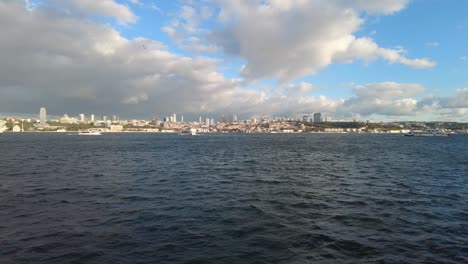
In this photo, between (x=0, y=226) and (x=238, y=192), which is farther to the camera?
(x=238, y=192)

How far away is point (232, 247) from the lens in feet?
40.1

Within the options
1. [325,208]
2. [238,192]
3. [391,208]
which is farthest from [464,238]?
[238,192]

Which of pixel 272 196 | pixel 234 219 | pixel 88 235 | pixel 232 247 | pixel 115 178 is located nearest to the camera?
pixel 232 247

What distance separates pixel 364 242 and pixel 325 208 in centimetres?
602

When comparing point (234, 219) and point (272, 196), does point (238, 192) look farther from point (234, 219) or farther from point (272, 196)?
point (234, 219)

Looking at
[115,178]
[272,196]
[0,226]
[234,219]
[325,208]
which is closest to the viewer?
[0,226]

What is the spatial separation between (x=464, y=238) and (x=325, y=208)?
695cm

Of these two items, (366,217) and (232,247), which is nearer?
(232,247)

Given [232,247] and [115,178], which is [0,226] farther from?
[115,178]

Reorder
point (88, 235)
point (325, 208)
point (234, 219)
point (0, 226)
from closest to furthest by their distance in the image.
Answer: point (88, 235)
point (0, 226)
point (234, 219)
point (325, 208)

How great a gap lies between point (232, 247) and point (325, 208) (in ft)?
28.7

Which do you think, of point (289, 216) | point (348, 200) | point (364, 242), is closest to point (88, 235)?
point (289, 216)

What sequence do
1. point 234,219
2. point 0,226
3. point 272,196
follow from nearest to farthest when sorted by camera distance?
point 0,226 < point 234,219 < point 272,196

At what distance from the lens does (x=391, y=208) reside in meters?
19.3
